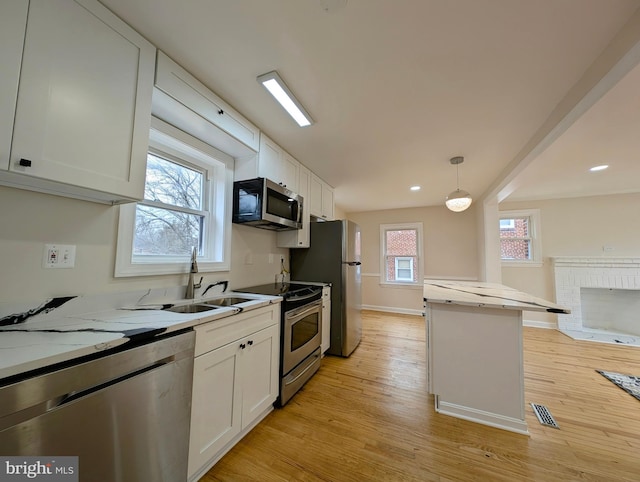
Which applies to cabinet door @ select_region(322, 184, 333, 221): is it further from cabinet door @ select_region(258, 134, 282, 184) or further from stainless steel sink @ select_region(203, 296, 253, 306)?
stainless steel sink @ select_region(203, 296, 253, 306)

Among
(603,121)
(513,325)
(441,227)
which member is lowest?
(513,325)

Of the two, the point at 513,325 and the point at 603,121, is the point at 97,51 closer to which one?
the point at 513,325

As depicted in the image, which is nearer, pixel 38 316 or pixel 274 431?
pixel 38 316

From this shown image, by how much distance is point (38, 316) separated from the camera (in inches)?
43.2

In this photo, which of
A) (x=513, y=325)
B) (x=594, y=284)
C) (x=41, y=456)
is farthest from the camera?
(x=594, y=284)

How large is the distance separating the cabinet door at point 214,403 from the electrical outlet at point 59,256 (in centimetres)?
85

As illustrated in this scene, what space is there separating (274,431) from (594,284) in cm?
545

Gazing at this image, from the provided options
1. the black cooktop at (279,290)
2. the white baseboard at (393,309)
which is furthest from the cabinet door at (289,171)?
the white baseboard at (393,309)

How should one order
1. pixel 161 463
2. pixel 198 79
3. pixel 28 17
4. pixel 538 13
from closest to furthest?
pixel 28 17, pixel 161 463, pixel 538 13, pixel 198 79

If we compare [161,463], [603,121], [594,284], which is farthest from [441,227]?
[161,463]

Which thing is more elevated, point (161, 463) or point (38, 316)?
point (38, 316)

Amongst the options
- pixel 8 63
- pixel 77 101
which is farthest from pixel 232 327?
pixel 8 63

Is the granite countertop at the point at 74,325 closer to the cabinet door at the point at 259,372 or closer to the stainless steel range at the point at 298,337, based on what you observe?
the cabinet door at the point at 259,372

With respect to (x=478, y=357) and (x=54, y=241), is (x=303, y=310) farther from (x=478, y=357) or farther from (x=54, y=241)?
(x=54, y=241)
